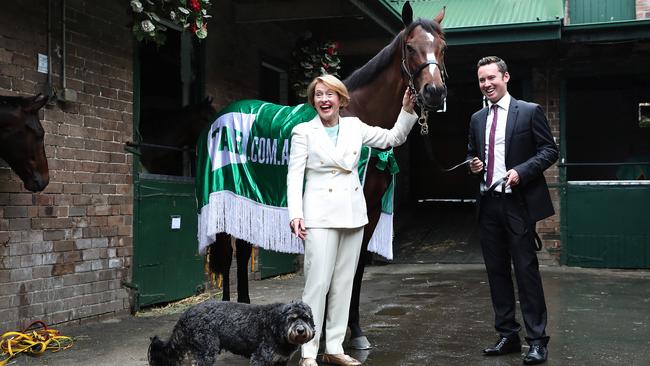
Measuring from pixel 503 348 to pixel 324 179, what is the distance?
1.64 meters

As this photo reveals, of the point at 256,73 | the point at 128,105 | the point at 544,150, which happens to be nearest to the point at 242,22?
the point at 256,73

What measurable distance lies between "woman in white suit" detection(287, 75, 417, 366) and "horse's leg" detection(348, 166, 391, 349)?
0.45 metres

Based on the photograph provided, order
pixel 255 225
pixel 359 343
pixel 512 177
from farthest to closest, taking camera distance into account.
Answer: pixel 255 225
pixel 359 343
pixel 512 177

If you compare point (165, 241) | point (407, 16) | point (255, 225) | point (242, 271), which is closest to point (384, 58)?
point (407, 16)

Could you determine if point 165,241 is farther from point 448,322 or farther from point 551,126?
point 551,126

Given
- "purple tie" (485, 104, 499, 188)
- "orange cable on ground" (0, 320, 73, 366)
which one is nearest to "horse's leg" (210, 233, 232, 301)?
"orange cable on ground" (0, 320, 73, 366)

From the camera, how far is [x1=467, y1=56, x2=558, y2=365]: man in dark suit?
4137 mm

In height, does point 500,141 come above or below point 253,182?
above

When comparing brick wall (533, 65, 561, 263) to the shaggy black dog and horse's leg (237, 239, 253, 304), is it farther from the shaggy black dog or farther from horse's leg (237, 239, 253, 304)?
the shaggy black dog

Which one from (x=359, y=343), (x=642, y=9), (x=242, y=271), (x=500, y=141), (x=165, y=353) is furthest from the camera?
(x=642, y=9)

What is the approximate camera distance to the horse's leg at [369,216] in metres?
4.43

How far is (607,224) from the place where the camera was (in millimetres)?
10180

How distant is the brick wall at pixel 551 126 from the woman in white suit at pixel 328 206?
285 inches

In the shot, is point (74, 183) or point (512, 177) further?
point (74, 183)
